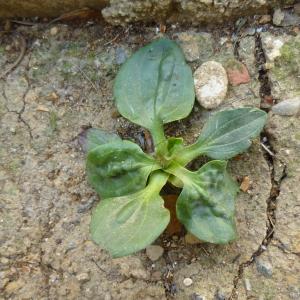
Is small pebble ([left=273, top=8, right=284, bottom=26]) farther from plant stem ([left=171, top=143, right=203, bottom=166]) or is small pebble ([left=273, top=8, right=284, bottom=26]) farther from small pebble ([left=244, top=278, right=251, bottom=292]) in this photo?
small pebble ([left=244, top=278, right=251, bottom=292])

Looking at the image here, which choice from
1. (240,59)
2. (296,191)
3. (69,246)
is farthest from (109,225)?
(240,59)

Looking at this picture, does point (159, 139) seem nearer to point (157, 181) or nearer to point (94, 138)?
point (157, 181)

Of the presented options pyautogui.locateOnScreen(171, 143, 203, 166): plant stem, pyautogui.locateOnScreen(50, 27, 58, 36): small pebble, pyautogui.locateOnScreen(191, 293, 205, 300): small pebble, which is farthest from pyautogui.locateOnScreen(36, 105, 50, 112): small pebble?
pyautogui.locateOnScreen(191, 293, 205, 300): small pebble

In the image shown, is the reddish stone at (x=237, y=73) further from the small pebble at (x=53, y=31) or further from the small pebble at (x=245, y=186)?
the small pebble at (x=53, y=31)

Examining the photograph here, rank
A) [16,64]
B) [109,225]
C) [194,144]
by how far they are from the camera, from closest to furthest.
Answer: [109,225] → [194,144] → [16,64]

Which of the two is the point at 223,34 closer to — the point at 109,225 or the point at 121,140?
the point at 121,140

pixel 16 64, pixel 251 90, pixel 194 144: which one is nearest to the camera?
pixel 194 144

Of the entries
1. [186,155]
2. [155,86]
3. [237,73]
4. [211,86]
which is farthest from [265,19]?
[186,155]
